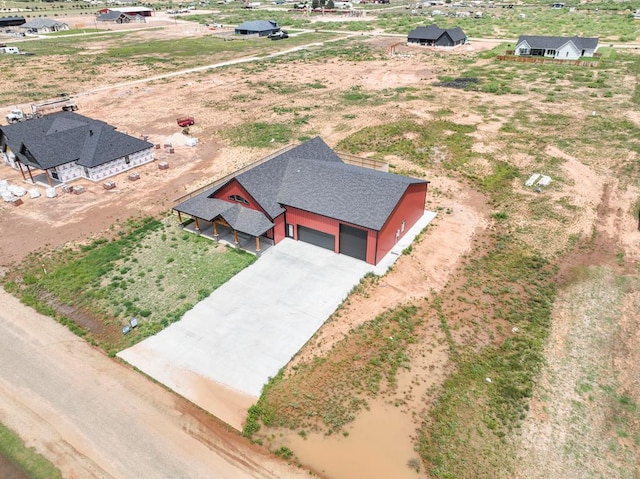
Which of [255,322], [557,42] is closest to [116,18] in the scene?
[557,42]

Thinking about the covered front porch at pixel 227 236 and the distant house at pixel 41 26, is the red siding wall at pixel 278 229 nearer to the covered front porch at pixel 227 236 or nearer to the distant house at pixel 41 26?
the covered front porch at pixel 227 236

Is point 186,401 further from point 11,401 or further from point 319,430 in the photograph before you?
point 11,401

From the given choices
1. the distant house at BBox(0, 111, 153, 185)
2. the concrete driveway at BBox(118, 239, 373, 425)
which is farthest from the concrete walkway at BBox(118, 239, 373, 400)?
the distant house at BBox(0, 111, 153, 185)

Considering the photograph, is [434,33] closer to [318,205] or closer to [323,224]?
[318,205]

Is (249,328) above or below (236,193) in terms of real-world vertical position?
below

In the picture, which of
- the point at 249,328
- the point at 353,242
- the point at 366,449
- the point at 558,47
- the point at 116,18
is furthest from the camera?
the point at 116,18

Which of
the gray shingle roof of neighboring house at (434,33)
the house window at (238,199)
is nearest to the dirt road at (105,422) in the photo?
the house window at (238,199)
